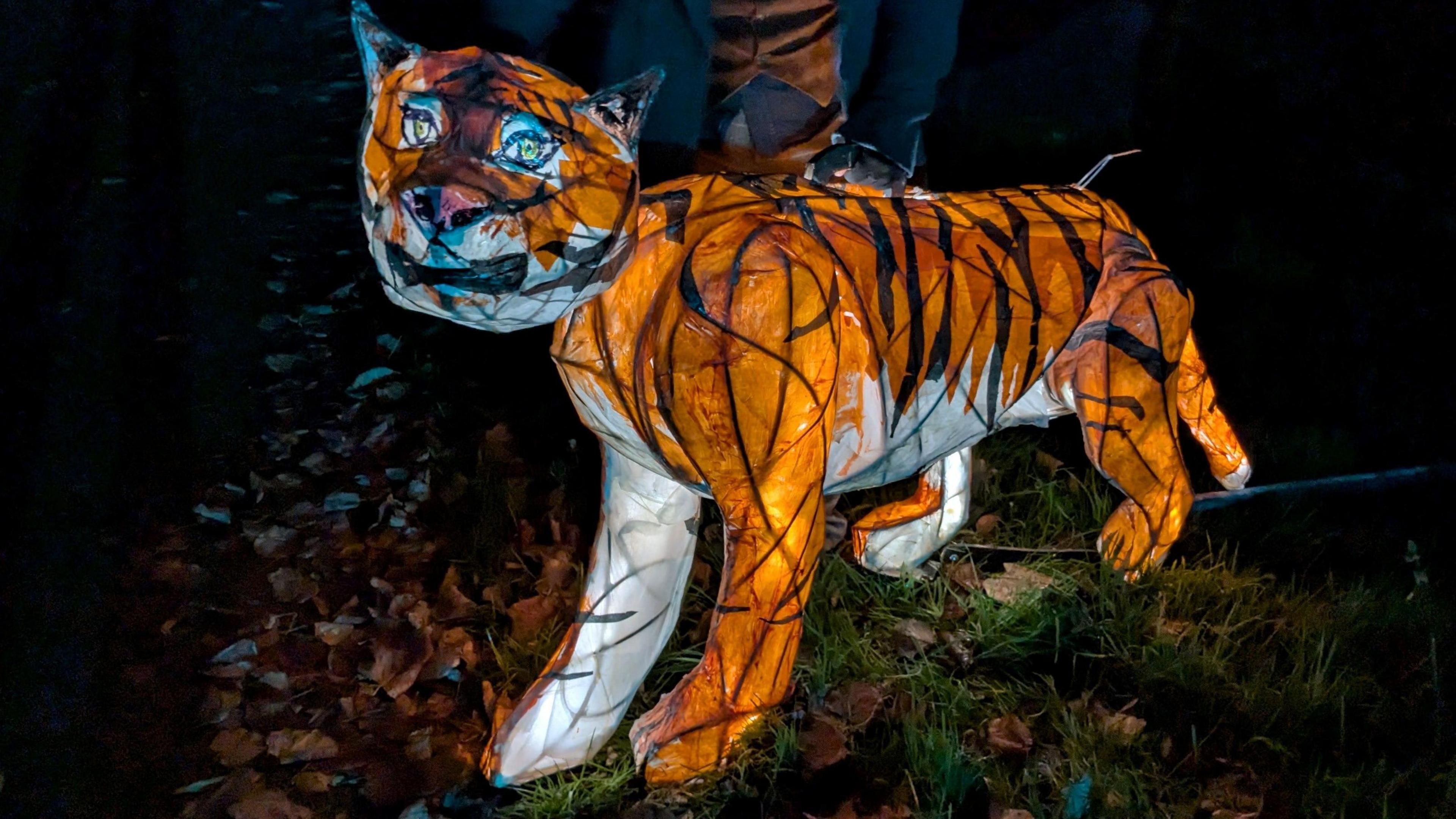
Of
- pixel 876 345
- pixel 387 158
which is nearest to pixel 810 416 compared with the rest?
pixel 876 345

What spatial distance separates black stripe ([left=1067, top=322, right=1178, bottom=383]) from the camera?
3.31 feet

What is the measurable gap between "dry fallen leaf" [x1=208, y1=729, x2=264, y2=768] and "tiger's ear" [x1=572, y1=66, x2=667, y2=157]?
726mm

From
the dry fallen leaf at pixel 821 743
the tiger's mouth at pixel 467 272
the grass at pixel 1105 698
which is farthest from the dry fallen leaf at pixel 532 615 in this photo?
the tiger's mouth at pixel 467 272

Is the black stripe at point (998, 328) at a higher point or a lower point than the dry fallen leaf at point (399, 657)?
higher

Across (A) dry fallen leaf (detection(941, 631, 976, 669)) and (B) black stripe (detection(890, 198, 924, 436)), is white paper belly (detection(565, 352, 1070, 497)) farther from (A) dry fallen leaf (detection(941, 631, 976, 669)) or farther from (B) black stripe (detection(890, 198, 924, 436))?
(A) dry fallen leaf (detection(941, 631, 976, 669))

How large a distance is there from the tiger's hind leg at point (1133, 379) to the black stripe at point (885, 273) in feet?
0.74

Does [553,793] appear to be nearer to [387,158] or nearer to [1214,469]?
[387,158]

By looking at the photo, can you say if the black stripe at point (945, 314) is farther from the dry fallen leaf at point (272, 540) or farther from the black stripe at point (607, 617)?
the dry fallen leaf at point (272, 540)

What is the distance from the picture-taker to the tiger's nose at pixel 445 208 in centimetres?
68

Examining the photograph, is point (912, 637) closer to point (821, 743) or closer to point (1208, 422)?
point (821, 743)

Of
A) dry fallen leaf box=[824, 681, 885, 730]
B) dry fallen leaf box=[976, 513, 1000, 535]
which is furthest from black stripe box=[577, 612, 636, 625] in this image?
dry fallen leaf box=[976, 513, 1000, 535]

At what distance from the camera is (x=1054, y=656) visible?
3.83 feet

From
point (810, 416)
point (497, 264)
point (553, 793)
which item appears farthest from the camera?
point (553, 793)

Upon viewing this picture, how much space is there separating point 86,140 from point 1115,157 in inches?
41.5
